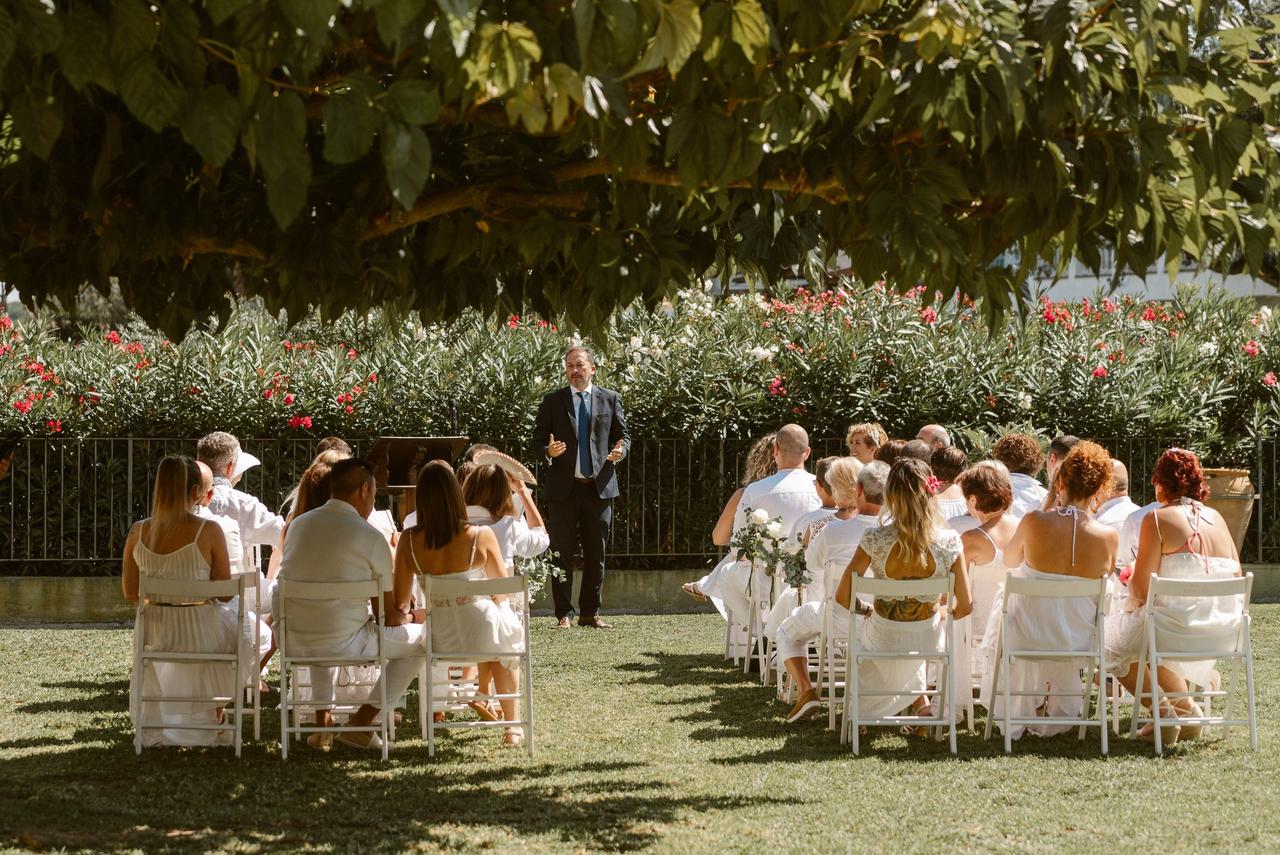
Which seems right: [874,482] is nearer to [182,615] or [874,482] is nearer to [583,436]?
[182,615]

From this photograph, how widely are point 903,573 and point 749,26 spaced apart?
5.07m

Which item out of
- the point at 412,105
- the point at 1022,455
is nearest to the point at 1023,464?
the point at 1022,455

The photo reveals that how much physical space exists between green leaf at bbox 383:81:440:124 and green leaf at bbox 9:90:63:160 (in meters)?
0.91

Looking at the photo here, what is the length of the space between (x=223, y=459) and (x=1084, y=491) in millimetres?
5182

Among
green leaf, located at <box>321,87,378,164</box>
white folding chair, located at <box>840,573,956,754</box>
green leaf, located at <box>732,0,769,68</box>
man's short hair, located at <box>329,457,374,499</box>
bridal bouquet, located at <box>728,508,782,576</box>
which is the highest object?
green leaf, located at <box>732,0,769,68</box>

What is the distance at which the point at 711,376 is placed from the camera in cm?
1562

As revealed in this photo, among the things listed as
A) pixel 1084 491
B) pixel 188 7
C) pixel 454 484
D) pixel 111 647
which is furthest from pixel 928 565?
pixel 111 647

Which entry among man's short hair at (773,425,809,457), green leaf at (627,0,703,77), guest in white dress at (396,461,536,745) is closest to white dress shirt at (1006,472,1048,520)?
man's short hair at (773,425,809,457)

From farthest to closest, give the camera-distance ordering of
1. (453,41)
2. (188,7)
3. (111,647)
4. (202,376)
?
1. (202,376)
2. (111,647)
3. (188,7)
4. (453,41)

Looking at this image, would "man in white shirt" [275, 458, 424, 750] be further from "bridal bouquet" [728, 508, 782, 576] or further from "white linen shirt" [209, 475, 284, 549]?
"bridal bouquet" [728, 508, 782, 576]

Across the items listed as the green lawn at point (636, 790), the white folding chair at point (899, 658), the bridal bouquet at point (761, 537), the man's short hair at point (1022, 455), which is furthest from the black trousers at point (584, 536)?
the white folding chair at point (899, 658)

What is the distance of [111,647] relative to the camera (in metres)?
12.6

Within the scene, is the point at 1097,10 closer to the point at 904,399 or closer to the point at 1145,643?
the point at 1145,643

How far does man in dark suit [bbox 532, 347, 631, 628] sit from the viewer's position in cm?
1377
